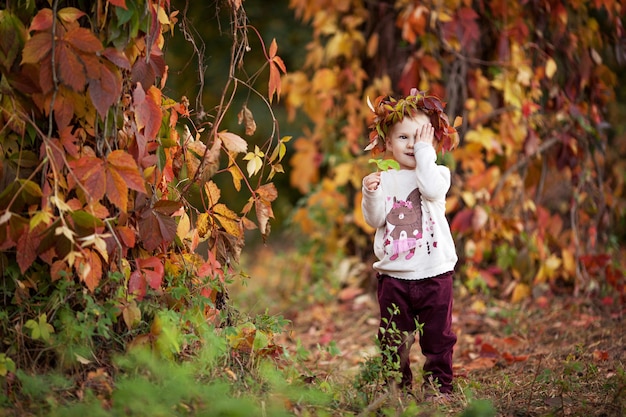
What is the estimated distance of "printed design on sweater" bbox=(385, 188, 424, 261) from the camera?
2.78 m

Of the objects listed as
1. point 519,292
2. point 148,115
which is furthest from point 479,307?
point 148,115

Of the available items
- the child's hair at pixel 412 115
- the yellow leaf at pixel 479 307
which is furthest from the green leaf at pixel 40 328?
the yellow leaf at pixel 479 307

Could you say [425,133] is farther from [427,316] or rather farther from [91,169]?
[91,169]

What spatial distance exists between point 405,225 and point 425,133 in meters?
0.36

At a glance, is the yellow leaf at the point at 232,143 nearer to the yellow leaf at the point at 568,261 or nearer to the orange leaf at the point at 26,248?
the orange leaf at the point at 26,248

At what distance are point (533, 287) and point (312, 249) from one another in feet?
5.40

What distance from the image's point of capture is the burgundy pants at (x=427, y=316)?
278 centimetres

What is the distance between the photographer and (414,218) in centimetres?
280

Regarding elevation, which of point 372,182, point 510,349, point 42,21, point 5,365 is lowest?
point 510,349

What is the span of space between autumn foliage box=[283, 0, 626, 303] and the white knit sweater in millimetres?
1707

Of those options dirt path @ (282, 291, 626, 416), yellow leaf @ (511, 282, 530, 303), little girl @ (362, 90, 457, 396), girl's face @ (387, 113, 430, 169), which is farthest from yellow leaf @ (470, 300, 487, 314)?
girl's face @ (387, 113, 430, 169)

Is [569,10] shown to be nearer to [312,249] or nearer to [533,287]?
[533,287]

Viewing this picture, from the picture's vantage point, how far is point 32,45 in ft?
7.07

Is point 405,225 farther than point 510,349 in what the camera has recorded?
No
